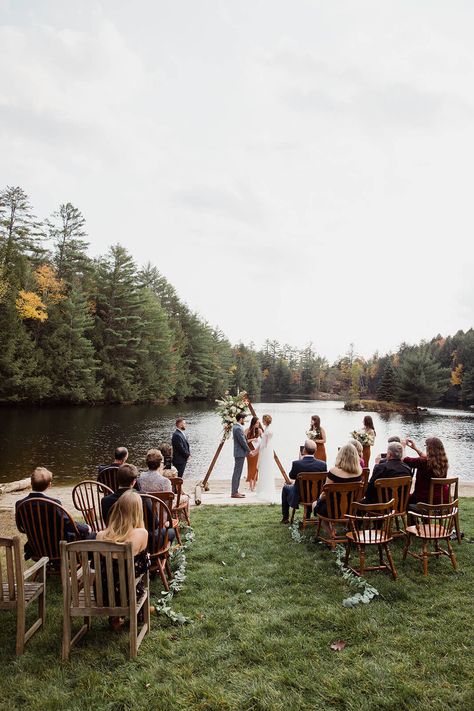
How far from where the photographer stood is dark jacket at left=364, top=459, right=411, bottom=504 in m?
6.39

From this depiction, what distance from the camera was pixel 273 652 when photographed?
3.83m

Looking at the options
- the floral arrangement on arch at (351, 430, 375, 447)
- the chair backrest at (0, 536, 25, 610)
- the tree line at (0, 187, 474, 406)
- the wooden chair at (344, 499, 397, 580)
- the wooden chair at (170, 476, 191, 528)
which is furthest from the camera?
the tree line at (0, 187, 474, 406)

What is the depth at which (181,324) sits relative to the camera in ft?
234

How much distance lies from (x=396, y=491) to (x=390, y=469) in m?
0.37

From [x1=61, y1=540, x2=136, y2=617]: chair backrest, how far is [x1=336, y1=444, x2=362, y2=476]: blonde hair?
3587 mm

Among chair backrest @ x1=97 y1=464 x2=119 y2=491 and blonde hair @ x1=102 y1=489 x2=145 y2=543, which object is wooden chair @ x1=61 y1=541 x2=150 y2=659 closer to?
blonde hair @ x1=102 y1=489 x2=145 y2=543

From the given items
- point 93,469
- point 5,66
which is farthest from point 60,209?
point 93,469

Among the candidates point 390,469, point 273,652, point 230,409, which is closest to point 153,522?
point 273,652

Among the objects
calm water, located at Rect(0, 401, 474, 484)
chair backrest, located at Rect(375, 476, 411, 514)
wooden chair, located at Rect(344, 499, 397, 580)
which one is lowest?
calm water, located at Rect(0, 401, 474, 484)

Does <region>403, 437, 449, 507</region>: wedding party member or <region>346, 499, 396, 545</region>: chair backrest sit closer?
<region>346, 499, 396, 545</region>: chair backrest

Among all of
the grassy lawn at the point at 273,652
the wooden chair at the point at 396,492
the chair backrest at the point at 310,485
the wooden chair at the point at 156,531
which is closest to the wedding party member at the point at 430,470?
the wooden chair at the point at 396,492

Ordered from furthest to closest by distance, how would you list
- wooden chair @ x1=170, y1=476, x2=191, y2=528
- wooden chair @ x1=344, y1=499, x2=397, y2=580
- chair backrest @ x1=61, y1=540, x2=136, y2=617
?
1. wooden chair @ x1=170, y1=476, x2=191, y2=528
2. wooden chair @ x1=344, y1=499, x2=397, y2=580
3. chair backrest @ x1=61, y1=540, x2=136, y2=617

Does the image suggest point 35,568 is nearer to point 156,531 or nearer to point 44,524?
point 44,524

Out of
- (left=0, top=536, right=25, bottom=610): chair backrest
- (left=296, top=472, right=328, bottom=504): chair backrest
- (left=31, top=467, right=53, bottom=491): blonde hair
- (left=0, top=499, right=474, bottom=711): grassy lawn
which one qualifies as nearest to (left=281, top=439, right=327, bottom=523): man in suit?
(left=296, top=472, right=328, bottom=504): chair backrest
